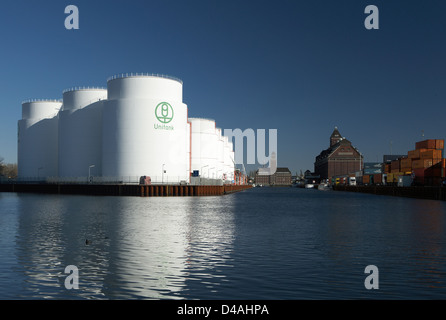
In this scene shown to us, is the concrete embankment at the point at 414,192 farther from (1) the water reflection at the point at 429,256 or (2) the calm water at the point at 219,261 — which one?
(2) the calm water at the point at 219,261

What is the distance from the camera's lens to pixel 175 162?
88.0 m

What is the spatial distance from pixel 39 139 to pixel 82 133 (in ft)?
72.0

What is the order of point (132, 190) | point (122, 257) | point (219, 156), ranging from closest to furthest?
1. point (122, 257)
2. point (132, 190)
3. point (219, 156)

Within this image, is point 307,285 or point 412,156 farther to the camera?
point 412,156

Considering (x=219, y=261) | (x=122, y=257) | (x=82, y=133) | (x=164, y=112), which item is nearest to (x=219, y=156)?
(x=82, y=133)

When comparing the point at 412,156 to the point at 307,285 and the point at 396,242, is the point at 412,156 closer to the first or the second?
the point at 396,242

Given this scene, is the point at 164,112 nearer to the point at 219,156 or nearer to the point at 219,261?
the point at 219,261

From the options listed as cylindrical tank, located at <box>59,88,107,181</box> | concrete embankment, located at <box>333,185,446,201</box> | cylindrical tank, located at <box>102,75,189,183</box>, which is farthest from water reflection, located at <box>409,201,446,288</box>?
cylindrical tank, located at <box>59,88,107,181</box>

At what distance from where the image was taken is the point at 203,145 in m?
139

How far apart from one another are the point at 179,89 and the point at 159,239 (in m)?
68.1

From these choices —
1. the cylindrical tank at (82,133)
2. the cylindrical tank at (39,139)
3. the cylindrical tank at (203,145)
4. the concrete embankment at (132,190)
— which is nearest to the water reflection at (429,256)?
the concrete embankment at (132,190)

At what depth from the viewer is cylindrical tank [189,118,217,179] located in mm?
137625
